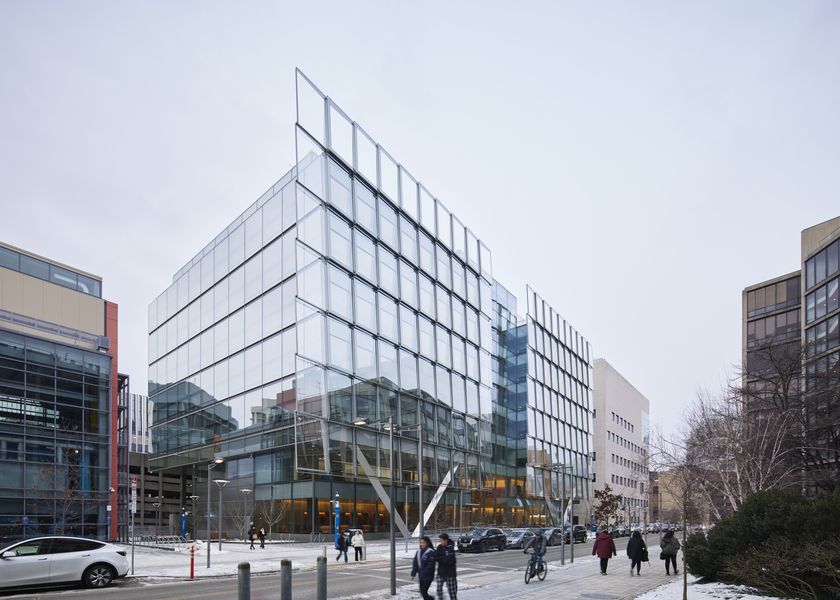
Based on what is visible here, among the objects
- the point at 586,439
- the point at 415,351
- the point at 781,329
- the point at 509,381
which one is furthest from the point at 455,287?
the point at 586,439

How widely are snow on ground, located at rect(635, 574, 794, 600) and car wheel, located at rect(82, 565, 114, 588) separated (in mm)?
15276

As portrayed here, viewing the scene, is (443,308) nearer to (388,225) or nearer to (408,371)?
(408,371)

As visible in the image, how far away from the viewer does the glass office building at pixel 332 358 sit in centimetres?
3884

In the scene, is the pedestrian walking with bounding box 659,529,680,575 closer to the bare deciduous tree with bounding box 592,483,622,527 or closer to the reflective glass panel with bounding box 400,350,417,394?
the reflective glass panel with bounding box 400,350,417,394

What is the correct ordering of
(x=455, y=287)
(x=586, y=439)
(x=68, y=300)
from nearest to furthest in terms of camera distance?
(x=68, y=300) < (x=455, y=287) < (x=586, y=439)

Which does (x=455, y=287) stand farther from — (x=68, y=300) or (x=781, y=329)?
(x=781, y=329)

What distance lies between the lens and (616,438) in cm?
10462

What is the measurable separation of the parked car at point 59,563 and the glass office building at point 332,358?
48.5 feet

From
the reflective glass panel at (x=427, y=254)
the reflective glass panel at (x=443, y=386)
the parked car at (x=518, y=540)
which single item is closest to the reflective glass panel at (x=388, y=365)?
the reflective glass panel at (x=443, y=386)

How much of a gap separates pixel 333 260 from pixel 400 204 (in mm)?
11067

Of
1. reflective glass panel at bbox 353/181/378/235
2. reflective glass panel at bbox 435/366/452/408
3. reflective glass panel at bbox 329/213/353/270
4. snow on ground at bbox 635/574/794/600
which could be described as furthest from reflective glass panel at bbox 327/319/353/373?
snow on ground at bbox 635/574/794/600

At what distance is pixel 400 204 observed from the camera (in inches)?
1916

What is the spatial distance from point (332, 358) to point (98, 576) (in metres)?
20.8

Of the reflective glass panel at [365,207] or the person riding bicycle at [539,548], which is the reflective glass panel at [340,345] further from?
the person riding bicycle at [539,548]
